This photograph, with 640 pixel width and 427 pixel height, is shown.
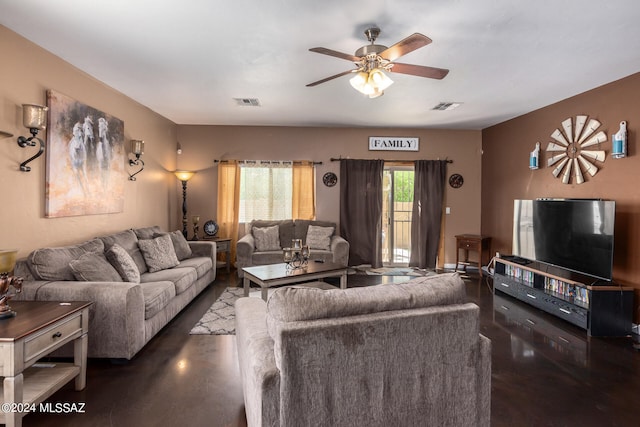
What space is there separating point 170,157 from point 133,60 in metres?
2.89

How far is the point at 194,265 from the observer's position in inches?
174

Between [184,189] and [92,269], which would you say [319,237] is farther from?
[92,269]

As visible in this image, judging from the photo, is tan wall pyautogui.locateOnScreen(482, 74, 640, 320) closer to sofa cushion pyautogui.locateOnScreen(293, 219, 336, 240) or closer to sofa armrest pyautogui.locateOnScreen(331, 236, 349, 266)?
sofa armrest pyautogui.locateOnScreen(331, 236, 349, 266)

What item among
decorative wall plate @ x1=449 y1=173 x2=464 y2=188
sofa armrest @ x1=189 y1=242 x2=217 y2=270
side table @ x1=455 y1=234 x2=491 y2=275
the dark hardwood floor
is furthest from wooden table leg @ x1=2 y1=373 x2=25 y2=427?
decorative wall plate @ x1=449 y1=173 x2=464 y2=188

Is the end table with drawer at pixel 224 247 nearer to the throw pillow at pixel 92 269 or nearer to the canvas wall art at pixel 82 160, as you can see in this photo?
the canvas wall art at pixel 82 160

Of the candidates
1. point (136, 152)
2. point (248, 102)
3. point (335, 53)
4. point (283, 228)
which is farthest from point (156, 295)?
point (283, 228)

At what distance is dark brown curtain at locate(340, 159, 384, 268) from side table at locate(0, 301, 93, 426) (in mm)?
4593

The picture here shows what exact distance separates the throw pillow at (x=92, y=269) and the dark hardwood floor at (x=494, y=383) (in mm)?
667

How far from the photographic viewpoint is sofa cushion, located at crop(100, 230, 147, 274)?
12.5ft

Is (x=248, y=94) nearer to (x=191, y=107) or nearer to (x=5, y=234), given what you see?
(x=191, y=107)

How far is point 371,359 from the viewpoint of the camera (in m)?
1.46

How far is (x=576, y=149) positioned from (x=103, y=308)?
5233mm

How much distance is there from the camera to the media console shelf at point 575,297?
11.1 ft

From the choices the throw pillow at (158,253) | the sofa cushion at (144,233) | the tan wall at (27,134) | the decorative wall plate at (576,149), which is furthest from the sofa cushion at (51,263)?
the decorative wall plate at (576,149)
